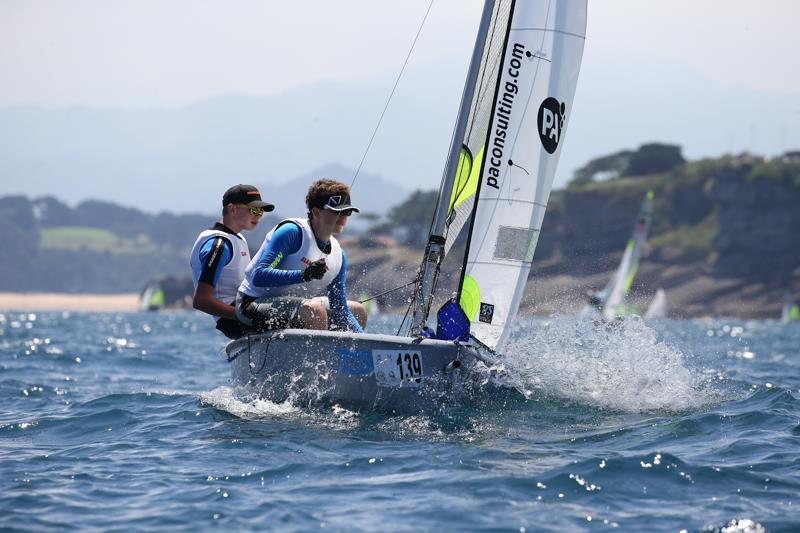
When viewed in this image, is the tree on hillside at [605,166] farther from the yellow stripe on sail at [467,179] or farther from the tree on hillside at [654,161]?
the yellow stripe on sail at [467,179]

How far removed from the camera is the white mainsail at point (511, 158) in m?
7.93

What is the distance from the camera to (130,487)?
18.2ft

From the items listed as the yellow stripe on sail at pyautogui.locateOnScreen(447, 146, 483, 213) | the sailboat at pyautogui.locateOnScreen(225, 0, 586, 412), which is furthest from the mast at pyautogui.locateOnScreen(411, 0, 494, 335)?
the yellow stripe on sail at pyautogui.locateOnScreen(447, 146, 483, 213)

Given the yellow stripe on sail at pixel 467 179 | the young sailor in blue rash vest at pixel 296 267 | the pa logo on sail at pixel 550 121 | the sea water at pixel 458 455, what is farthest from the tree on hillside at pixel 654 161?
the young sailor in blue rash vest at pixel 296 267

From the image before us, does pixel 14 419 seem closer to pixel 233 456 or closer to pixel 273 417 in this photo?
pixel 273 417

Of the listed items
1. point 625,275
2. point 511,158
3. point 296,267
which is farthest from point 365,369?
point 625,275

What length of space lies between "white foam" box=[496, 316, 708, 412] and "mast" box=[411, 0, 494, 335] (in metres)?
0.82

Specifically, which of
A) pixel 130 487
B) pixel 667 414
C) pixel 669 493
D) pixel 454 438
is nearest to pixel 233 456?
pixel 130 487

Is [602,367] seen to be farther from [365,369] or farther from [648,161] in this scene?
[648,161]

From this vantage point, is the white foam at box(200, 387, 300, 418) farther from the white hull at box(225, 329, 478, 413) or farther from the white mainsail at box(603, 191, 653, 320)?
the white mainsail at box(603, 191, 653, 320)

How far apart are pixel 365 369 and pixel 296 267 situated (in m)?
1.04

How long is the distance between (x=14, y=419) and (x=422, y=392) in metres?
3.33

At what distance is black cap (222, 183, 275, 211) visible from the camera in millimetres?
7887

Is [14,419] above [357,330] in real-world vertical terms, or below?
below
